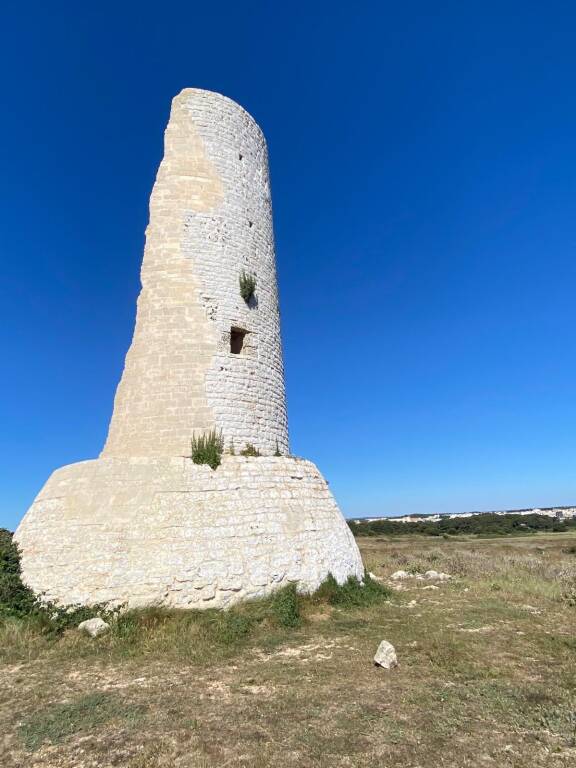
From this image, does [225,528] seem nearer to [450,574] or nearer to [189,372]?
[189,372]

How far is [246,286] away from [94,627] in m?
8.57

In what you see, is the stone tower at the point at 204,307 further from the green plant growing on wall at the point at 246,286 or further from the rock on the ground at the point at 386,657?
the rock on the ground at the point at 386,657

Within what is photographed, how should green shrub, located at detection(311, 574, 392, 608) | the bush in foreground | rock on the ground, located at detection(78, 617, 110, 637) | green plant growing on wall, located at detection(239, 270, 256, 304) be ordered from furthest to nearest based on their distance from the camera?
green plant growing on wall, located at detection(239, 270, 256, 304), green shrub, located at detection(311, 574, 392, 608), rock on the ground, located at detection(78, 617, 110, 637), the bush in foreground

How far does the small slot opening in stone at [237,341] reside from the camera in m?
13.1

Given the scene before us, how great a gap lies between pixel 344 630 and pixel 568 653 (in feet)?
11.5

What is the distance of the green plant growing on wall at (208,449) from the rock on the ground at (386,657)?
203 inches

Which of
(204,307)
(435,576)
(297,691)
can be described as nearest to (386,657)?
(297,691)

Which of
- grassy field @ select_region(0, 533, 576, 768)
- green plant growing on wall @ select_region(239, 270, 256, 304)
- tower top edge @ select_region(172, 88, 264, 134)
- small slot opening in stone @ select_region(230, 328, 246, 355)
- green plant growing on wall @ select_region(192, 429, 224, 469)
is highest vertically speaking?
tower top edge @ select_region(172, 88, 264, 134)

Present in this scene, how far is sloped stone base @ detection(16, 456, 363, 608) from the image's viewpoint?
8.99 metres

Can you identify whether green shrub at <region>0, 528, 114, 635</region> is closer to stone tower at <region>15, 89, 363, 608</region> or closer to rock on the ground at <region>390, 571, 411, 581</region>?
stone tower at <region>15, 89, 363, 608</region>

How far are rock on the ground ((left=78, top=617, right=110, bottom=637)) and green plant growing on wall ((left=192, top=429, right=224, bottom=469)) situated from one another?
11.7 feet

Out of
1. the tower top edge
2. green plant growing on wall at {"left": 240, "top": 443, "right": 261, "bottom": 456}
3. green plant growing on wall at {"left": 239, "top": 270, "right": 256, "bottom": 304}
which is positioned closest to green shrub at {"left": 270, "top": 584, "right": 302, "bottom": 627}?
green plant growing on wall at {"left": 240, "top": 443, "right": 261, "bottom": 456}

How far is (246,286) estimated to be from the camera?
13062 millimetres

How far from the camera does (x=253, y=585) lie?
948 cm
